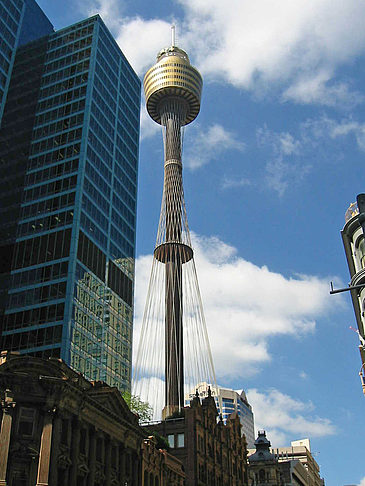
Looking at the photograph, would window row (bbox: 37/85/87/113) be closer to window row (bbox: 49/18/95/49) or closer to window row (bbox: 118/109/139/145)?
window row (bbox: 118/109/139/145)

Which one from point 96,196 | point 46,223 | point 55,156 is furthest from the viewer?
point 55,156

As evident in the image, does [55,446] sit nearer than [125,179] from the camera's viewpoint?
Yes

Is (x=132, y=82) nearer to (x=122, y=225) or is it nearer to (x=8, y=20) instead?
(x=8, y=20)

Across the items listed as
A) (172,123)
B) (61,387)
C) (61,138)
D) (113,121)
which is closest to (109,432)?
(61,387)

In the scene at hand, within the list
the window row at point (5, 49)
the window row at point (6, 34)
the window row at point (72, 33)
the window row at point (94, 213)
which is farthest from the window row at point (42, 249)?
the window row at point (72, 33)

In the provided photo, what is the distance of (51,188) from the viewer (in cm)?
11300

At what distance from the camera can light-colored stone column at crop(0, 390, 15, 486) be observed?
42.5 meters

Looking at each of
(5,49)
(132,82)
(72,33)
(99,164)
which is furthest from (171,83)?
(5,49)

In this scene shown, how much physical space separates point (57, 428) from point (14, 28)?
→ 3999 inches

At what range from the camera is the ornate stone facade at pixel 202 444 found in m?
82.1

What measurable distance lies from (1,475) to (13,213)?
7671cm

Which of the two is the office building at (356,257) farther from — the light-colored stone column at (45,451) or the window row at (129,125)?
the window row at (129,125)

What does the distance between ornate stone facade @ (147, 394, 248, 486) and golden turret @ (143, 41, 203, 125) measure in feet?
292

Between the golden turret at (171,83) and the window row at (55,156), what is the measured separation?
47080mm
